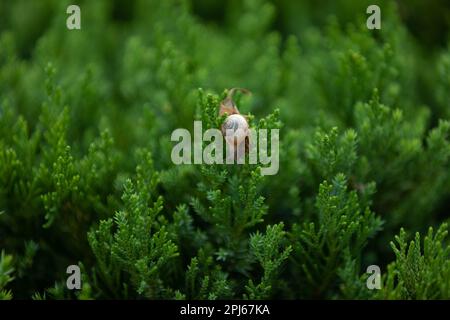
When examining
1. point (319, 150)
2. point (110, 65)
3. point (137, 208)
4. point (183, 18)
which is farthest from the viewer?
point (110, 65)

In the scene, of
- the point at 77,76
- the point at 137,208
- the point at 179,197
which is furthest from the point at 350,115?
the point at 77,76

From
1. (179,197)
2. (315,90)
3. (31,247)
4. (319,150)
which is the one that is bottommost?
(31,247)

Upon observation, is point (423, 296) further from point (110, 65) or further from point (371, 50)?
point (110, 65)

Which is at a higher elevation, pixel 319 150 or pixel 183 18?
pixel 183 18

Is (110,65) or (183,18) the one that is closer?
(183,18)

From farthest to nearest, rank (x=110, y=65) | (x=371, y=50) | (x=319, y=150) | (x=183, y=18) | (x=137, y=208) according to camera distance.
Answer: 1. (x=110, y=65)
2. (x=183, y=18)
3. (x=371, y=50)
4. (x=319, y=150)
5. (x=137, y=208)

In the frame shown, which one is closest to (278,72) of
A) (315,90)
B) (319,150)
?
(315,90)
